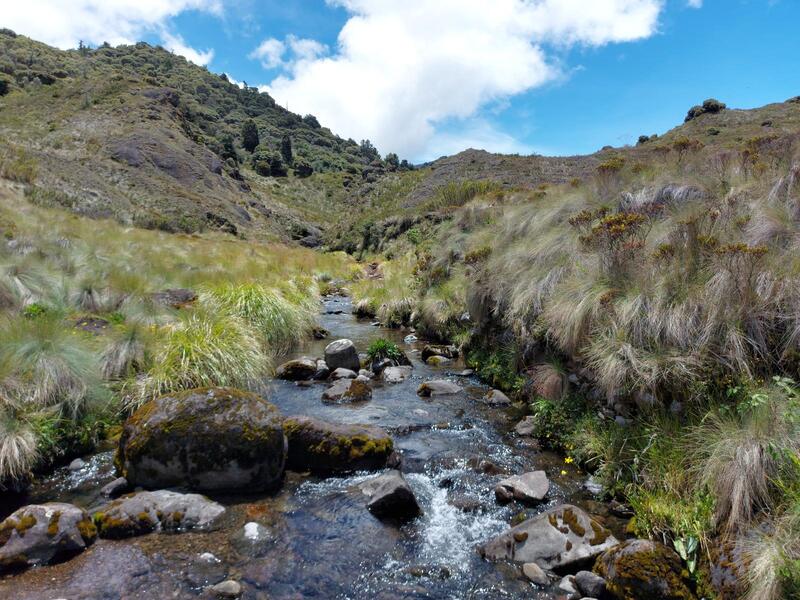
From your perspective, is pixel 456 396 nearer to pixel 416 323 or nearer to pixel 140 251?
pixel 416 323

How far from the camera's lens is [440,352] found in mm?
11836

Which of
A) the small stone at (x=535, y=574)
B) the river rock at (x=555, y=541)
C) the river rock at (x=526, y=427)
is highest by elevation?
the river rock at (x=526, y=427)

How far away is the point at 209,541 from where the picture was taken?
4.54 metres

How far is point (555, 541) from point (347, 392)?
17.1 feet

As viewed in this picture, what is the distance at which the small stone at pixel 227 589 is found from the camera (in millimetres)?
3864

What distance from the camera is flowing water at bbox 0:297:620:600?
13.1 ft

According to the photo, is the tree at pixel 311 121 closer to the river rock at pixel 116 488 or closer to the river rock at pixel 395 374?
the river rock at pixel 395 374

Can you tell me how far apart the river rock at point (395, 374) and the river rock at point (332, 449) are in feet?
11.8

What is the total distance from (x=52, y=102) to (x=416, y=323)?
56931 millimetres

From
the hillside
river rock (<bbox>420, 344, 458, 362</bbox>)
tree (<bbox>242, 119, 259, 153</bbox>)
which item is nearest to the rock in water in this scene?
river rock (<bbox>420, 344, 458, 362</bbox>)

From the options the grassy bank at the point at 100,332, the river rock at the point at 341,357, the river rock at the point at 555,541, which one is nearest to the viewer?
the river rock at the point at 555,541

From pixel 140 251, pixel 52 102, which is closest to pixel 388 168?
pixel 52 102

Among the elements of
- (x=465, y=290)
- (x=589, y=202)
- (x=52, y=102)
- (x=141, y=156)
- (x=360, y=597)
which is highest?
(x=52, y=102)

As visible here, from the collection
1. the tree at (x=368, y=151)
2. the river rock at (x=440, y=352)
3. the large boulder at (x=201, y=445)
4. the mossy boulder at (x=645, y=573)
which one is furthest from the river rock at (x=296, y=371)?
the tree at (x=368, y=151)
